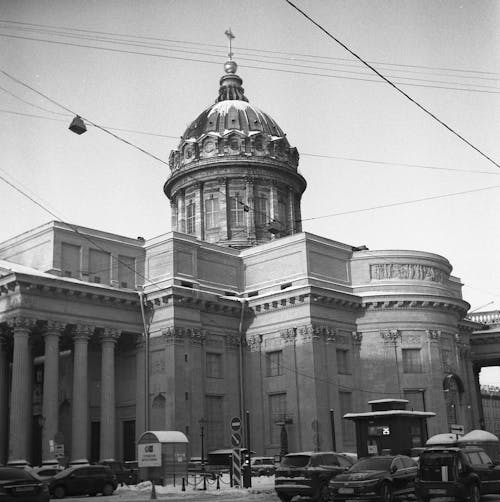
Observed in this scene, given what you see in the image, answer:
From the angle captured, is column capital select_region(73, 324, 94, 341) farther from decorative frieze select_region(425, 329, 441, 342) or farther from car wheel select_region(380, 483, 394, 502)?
car wheel select_region(380, 483, 394, 502)

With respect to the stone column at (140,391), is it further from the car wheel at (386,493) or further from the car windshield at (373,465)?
the car wheel at (386,493)

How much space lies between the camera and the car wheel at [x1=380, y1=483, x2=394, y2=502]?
22.4 metres

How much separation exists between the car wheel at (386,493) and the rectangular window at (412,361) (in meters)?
27.4

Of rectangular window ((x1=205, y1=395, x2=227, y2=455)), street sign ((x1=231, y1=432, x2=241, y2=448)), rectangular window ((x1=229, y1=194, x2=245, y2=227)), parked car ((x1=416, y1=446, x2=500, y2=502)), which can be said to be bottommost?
parked car ((x1=416, y1=446, x2=500, y2=502))

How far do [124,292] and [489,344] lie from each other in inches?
1260

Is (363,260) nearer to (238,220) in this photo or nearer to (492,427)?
(238,220)

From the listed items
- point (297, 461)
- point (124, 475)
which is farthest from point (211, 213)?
point (297, 461)

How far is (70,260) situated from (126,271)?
13.4 feet

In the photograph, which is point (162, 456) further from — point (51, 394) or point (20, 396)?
point (20, 396)

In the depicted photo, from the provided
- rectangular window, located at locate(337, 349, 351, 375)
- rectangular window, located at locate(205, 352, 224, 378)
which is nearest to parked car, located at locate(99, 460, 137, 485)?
rectangular window, located at locate(205, 352, 224, 378)

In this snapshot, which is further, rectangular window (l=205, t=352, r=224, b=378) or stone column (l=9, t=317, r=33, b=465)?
rectangular window (l=205, t=352, r=224, b=378)

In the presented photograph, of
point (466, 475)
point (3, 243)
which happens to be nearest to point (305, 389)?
point (3, 243)

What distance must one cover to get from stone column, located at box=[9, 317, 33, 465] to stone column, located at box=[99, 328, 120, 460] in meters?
4.56

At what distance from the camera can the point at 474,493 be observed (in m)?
21.8
